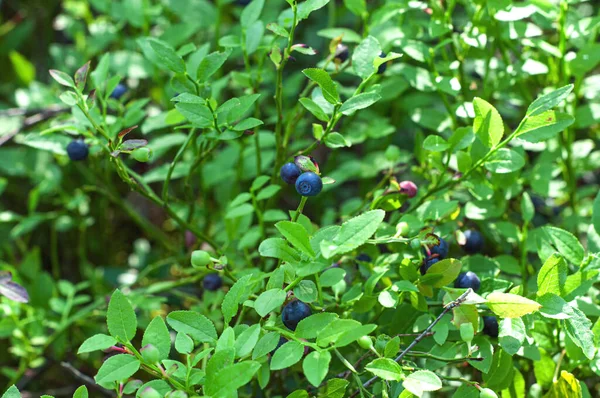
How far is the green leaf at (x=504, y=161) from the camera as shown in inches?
43.7

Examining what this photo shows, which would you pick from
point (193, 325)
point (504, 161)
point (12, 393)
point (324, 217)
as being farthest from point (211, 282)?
point (504, 161)

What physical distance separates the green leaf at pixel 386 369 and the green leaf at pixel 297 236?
0.55 ft

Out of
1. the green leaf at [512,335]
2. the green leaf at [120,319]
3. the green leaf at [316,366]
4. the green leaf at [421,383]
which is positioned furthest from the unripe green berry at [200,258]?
the green leaf at [512,335]

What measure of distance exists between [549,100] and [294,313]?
0.50 m

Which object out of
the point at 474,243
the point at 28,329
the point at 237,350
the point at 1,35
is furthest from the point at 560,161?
the point at 1,35

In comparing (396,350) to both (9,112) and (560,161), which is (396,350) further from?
(9,112)

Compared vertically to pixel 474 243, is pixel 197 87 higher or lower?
higher

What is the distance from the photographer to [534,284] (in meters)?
1.21

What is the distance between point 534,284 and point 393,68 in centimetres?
59

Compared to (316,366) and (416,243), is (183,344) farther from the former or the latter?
(416,243)

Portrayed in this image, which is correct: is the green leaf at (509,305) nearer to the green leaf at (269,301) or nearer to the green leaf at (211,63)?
the green leaf at (269,301)

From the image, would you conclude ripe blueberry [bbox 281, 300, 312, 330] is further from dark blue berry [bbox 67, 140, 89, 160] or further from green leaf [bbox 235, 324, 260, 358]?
dark blue berry [bbox 67, 140, 89, 160]

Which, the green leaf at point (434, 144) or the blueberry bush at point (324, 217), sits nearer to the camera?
the blueberry bush at point (324, 217)

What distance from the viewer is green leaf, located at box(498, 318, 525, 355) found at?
0.96m
